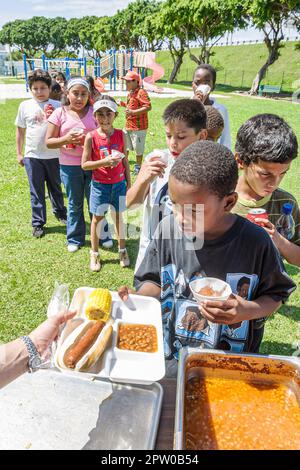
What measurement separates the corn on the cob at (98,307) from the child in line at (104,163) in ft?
8.19

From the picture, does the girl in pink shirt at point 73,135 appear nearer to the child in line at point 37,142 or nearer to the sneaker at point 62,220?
the child in line at point 37,142

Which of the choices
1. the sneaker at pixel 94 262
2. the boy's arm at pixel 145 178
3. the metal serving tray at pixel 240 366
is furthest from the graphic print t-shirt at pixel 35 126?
the metal serving tray at pixel 240 366

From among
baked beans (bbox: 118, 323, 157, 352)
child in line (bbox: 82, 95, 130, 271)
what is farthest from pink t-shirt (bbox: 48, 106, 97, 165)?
baked beans (bbox: 118, 323, 157, 352)

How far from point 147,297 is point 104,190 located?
8.91 feet

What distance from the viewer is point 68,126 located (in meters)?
4.64

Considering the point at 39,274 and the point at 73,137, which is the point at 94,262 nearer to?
the point at 39,274

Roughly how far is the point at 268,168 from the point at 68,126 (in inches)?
134

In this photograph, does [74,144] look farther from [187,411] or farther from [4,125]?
[4,125]

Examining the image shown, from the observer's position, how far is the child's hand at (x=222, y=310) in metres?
1.43

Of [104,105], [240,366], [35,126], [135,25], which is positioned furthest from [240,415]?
[135,25]

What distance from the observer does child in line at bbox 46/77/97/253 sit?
4.48 meters

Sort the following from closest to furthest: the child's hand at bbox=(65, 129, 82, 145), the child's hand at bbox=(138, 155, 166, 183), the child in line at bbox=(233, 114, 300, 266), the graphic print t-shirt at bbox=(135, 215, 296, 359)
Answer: the graphic print t-shirt at bbox=(135, 215, 296, 359) → the child in line at bbox=(233, 114, 300, 266) → the child's hand at bbox=(138, 155, 166, 183) → the child's hand at bbox=(65, 129, 82, 145)

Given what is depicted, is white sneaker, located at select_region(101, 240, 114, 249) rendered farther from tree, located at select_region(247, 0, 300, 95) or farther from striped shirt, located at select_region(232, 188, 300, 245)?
tree, located at select_region(247, 0, 300, 95)

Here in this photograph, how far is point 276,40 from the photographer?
30406 mm
